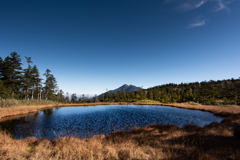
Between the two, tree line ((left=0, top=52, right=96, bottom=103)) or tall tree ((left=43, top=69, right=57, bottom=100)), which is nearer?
tree line ((left=0, top=52, right=96, bottom=103))

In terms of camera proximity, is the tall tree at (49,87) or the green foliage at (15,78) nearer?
the green foliage at (15,78)

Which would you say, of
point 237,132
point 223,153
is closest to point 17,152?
point 223,153

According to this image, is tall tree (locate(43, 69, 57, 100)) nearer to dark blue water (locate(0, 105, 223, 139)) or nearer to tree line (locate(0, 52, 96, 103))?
tree line (locate(0, 52, 96, 103))

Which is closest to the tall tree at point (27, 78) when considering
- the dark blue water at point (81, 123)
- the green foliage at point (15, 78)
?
the green foliage at point (15, 78)

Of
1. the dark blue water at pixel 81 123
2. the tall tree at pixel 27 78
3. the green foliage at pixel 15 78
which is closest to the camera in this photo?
the dark blue water at pixel 81 123

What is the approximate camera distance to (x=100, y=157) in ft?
15.5

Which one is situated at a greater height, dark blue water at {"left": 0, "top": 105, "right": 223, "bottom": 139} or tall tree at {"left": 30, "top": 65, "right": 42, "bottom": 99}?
tall tree at {"left": 30, "top": 65, "right": 42, "bottom": 99}

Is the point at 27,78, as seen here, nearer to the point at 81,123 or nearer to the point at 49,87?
the point at 49,87

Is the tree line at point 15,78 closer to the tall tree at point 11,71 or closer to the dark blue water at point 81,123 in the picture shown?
the tall tree at point 11,71

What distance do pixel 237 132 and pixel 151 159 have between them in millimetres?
8007

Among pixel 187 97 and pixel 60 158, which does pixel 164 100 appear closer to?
pixel 187 97

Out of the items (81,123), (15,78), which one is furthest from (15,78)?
(81,123)

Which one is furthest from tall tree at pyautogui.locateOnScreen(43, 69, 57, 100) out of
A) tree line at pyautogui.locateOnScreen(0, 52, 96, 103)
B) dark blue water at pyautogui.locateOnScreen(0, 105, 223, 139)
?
dark blue water at pyautogui.locateOnScreen(0, 105, 223, 139)

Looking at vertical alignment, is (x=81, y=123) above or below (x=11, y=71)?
below
